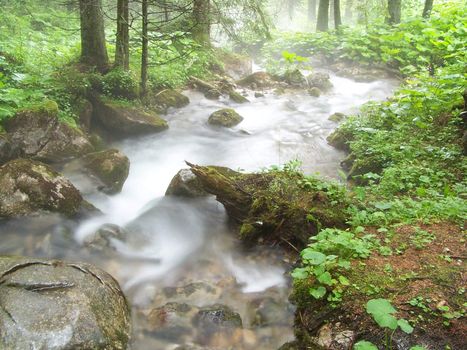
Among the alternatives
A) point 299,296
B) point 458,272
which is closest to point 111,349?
point 299,296

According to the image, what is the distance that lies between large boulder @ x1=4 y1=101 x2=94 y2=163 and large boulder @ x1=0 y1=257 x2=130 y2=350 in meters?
3.16

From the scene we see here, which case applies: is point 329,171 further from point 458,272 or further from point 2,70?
point 2,70

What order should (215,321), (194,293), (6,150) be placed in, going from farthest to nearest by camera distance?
1. (6,150)
2. (194,293)
3. (215,321)

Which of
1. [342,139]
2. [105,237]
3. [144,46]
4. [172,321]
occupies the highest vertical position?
[144,46]

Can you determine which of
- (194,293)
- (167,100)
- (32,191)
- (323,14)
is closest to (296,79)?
(167,100)

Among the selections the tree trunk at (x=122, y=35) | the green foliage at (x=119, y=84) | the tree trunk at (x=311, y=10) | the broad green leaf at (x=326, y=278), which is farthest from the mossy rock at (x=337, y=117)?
the tree trunk at (x=311, y=10)

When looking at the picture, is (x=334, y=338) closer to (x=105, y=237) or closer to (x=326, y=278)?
(x=326, y=278)

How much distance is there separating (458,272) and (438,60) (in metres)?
10.2

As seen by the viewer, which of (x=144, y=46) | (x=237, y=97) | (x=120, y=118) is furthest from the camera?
(x=237, y=97)

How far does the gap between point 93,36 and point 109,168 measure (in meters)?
3.60

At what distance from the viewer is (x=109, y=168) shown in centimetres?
672

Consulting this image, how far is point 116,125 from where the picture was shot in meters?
8.42

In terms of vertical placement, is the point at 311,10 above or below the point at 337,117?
above

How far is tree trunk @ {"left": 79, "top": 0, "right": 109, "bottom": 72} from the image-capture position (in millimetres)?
8148
